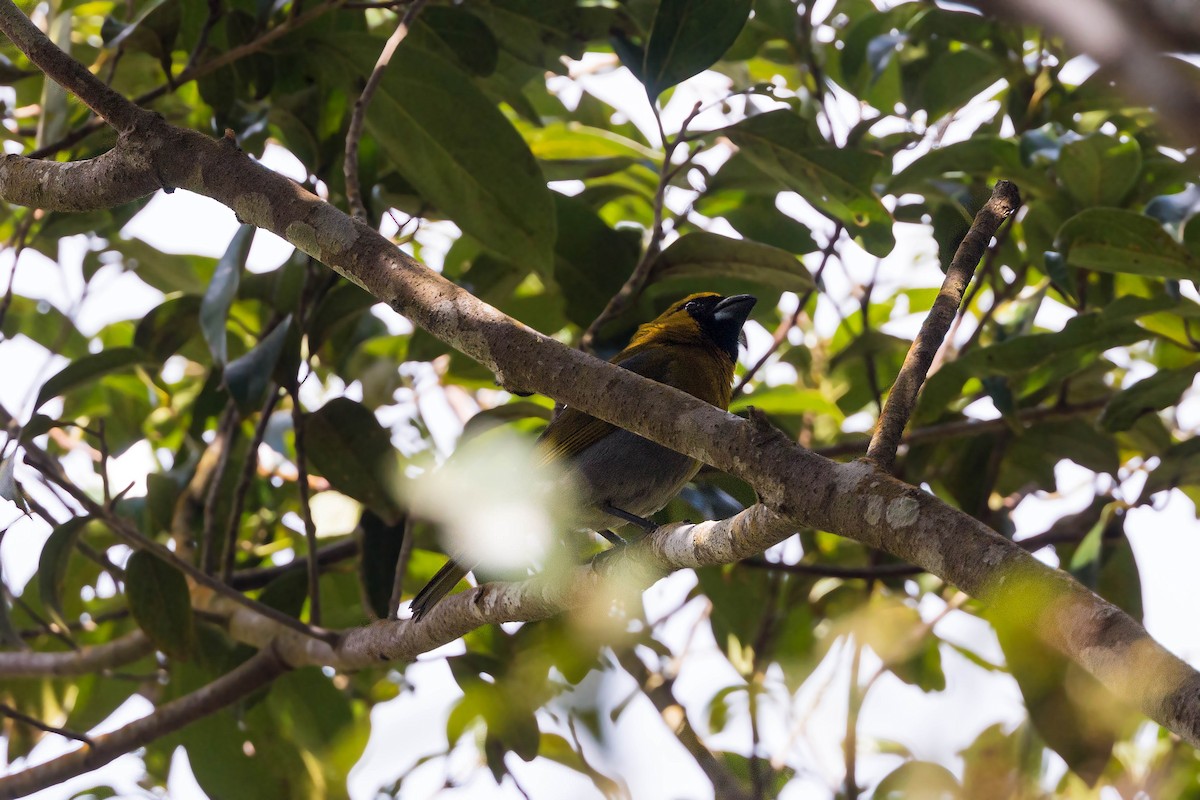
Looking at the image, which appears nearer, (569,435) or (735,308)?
(569,435)

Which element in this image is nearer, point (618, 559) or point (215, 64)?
point (618, 559)

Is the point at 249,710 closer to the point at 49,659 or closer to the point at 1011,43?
the point at 49,659

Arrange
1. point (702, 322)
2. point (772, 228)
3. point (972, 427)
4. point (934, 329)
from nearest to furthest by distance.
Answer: point (934, 329)
point (972, 427)
point (772, 228)
point (702, 322)

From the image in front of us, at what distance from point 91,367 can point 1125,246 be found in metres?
2.54

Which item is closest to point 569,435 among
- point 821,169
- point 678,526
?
point 821,169

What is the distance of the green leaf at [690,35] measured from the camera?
272 cm

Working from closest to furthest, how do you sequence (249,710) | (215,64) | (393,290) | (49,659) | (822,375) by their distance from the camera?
(393,290), (215,64), (49,659), (249,710), (822,375)

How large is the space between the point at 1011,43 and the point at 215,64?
223 centimetres

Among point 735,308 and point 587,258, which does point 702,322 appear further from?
point 587,258

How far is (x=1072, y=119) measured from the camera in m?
3.48

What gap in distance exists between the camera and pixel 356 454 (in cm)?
286

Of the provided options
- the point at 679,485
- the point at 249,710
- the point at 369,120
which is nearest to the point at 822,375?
the point at 679,485

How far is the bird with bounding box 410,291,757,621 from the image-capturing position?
9.23 ft

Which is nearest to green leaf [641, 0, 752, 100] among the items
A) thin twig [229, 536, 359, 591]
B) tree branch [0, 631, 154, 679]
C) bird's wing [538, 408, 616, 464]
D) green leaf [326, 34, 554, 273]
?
green leaf [326, 34, 554, 273]
